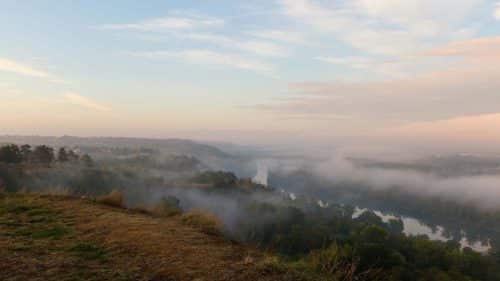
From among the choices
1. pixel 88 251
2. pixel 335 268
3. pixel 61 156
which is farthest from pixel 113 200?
pixel 61 156

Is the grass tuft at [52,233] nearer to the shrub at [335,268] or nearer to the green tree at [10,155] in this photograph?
the shrub at [335,268]

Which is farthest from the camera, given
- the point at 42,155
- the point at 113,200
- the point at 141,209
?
the point at 42,155

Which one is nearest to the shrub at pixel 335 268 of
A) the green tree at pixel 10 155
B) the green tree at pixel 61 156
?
the green tree at pixel 10 155

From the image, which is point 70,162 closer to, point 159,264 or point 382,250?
point 382,250

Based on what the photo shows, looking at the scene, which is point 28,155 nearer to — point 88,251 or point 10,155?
point 10,155

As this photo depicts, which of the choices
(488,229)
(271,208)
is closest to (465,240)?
(488,229)

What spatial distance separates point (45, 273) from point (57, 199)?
336 inches

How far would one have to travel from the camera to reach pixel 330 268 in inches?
292

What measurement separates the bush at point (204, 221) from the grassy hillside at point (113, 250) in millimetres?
257

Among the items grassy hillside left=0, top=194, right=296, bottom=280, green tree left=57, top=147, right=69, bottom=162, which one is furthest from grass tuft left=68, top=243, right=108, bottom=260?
green tree left=57, top=147, right=69, bottom=162

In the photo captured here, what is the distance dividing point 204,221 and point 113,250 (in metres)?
3.96

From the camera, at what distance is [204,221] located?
11180 millimetres

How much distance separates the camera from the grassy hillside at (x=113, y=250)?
6.17 metres

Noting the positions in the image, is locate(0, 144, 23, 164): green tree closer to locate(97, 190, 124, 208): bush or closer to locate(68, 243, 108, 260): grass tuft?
locate(97, 190, 124, 208): bush
